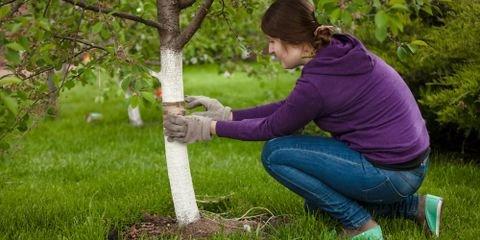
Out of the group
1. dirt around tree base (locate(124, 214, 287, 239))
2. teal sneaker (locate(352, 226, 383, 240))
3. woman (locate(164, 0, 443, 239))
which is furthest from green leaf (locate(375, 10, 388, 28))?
dirt around tree base (locate(124, 214, 287, 239))

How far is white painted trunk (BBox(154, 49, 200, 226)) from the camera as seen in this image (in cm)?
293

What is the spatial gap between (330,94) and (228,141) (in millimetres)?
3736

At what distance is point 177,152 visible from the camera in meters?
2.96

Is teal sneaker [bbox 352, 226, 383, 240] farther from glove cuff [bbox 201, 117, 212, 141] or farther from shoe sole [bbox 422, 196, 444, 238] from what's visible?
glove cuff [bbox 201, 117, 212, 141]

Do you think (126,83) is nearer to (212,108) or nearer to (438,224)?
(212,108)

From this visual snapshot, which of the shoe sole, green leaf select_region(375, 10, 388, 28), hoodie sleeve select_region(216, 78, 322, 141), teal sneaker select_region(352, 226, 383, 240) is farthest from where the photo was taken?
the shoe sole

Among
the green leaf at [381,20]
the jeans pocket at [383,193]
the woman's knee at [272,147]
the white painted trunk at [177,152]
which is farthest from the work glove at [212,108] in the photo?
the green leaf at [381,20]

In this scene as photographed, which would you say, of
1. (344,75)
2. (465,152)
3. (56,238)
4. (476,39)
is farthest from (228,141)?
(344,75)

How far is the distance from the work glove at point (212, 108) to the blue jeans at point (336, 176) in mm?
281

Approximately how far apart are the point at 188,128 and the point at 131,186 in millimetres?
1551

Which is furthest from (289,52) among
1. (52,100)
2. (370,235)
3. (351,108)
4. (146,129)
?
(146,129)

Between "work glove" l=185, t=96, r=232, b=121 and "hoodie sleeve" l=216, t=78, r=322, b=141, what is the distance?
0.28 metres

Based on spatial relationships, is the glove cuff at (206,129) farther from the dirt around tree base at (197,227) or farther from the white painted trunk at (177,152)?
the dirt around tree base at (197,227)

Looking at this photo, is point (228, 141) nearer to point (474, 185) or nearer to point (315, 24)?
point (474, 185)
